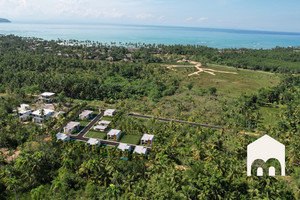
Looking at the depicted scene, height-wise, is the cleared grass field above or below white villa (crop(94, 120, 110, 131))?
above

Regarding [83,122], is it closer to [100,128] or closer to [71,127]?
[71,127]

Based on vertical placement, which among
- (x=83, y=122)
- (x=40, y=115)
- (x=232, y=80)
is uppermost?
(x=232, y=80)

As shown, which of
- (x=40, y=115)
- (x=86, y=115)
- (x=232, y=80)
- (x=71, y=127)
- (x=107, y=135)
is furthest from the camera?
(x=232, y=80)

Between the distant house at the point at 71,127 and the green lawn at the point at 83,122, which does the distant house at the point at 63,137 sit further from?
the green lawn at the point at 83,122

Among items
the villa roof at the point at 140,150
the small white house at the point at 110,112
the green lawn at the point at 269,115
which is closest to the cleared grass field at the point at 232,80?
the green lawn at the point at 269,115

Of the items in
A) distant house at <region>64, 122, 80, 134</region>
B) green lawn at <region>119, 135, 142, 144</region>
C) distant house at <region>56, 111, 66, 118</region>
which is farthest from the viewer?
distant house at <region>56, 111, 66, 118</region>

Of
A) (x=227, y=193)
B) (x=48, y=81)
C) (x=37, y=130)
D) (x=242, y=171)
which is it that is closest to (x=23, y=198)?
(x=37, y=130)

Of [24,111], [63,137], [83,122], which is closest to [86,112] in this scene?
[83,122]

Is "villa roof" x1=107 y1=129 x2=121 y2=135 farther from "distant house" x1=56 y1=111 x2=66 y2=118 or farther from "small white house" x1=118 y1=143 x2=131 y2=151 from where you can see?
"distant house" x1=56 y1=111 x2=66 y2=118

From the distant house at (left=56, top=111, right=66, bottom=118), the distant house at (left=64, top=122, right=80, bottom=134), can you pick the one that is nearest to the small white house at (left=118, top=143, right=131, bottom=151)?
the distant house at (left=64, top=122, right=80, bottom=134)
